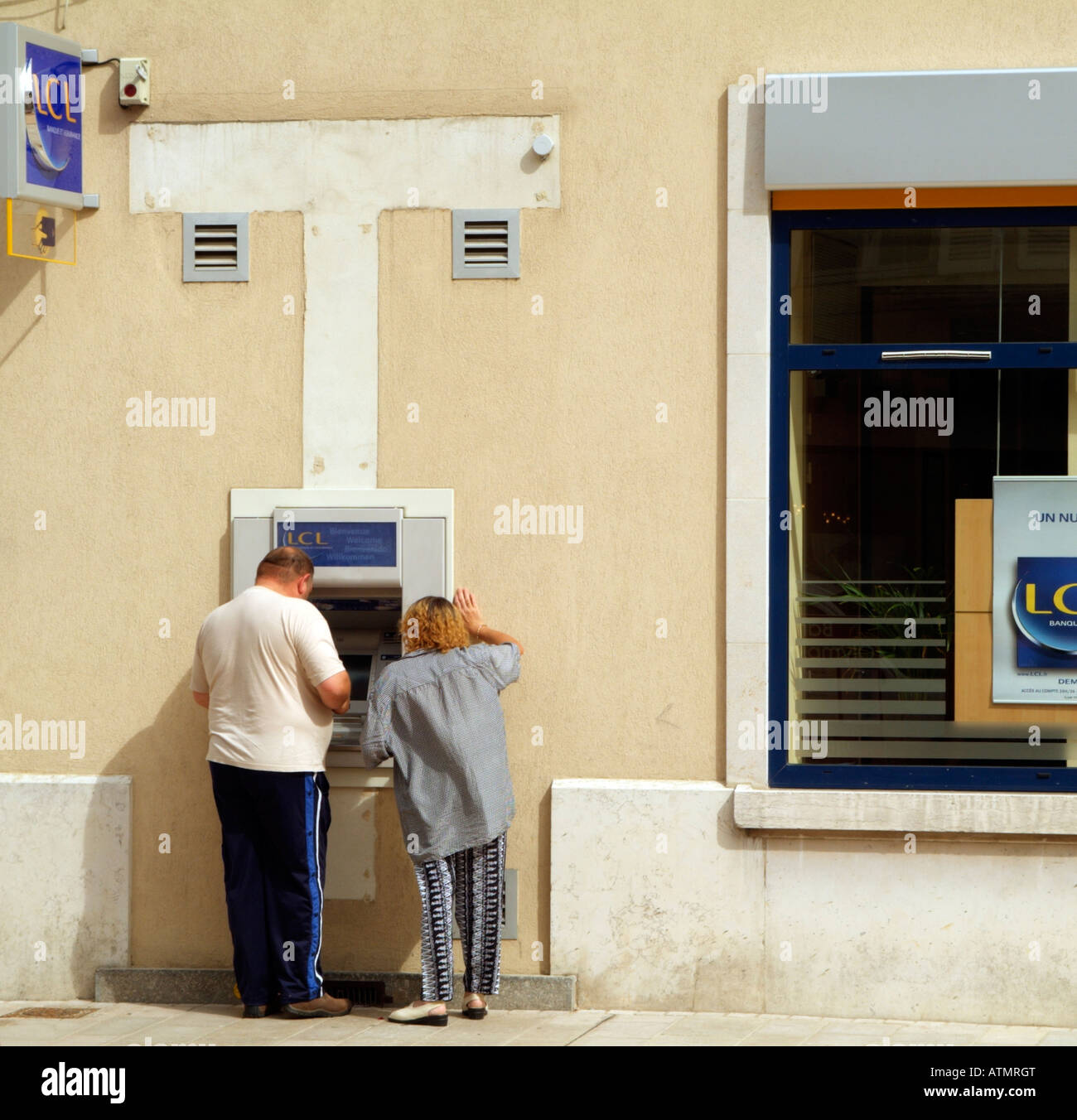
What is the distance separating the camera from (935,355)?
5445mm

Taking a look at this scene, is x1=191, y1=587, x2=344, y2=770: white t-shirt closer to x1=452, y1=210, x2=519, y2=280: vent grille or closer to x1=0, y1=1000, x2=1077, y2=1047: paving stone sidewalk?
x1=0, y1=1000, x2=1077, y2=1047: paving stone sidewalk

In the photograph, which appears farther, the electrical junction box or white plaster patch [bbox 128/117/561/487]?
the electrical junction box

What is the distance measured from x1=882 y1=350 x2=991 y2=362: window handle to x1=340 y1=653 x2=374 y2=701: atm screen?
2.22 m

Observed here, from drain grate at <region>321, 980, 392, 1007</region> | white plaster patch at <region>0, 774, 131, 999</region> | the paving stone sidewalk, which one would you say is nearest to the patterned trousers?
the paving stone sidewalk

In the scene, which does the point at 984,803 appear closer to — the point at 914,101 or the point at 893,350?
the point at 893,350

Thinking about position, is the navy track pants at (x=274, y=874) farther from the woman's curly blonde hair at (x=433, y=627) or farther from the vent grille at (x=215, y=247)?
the vent grille at (x=215, y=247)

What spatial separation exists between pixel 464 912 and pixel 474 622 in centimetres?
103

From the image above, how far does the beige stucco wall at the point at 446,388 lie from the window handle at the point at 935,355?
25.0 inches

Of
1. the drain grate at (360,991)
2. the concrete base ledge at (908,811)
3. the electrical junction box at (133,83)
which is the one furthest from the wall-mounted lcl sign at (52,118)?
the concrete base ledge at (908,811)

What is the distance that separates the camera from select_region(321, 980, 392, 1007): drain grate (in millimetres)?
5523

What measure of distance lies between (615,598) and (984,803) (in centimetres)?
151

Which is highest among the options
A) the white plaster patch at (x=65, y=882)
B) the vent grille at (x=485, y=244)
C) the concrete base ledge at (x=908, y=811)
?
the vent grille at (x=485, y=244)

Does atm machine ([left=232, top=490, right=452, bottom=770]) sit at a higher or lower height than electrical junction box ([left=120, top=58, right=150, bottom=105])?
lower

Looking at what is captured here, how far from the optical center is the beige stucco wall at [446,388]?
550cm
